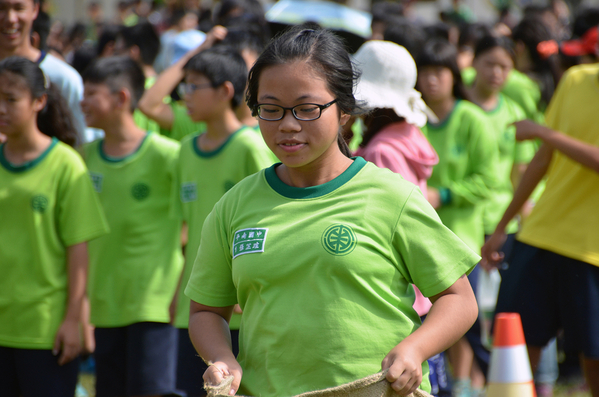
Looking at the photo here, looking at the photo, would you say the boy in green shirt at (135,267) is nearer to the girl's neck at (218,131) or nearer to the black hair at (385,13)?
the girl's neck at (218,131)

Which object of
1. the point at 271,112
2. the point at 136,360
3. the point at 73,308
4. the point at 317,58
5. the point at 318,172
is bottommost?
the point at 136,360

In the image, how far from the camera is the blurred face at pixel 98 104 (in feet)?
14.3

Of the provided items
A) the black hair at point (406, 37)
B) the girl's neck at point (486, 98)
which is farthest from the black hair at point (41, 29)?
the girl's neck at point (486, 98)

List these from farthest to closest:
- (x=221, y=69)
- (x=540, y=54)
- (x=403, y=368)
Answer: (x=540, y=54)
(x=221, y=69)
(x=403, y=368)

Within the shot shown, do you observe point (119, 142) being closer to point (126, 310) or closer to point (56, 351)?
point (126, 310)

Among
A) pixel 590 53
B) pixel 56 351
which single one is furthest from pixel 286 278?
pixel 590 53

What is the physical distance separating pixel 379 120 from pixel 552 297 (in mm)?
1194

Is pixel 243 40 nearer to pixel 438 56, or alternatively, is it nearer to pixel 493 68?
pixel 438 56

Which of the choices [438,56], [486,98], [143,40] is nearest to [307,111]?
[438,56]

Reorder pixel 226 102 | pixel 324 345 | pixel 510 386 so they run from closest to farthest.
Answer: pixel 324 345
pixel 510 386
pixel 226 102

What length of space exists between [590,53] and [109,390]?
3.30m

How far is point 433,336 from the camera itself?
191 cm

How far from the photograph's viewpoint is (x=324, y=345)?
195cm

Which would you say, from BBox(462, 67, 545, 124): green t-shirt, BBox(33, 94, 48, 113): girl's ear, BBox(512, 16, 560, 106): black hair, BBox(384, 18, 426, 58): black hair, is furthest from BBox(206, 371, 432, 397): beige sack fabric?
BBox(512, 16, 560, 106): black hair
